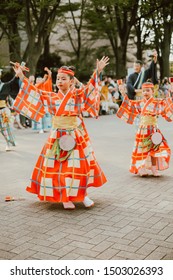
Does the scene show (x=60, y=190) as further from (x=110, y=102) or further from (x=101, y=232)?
(x=110, y=102)

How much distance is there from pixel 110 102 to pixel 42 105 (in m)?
14.5

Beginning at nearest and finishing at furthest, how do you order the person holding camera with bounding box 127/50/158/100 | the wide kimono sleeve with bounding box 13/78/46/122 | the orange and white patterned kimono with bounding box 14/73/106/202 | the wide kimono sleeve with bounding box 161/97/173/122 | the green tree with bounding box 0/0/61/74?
the orange and white patterned kimono with bounding box 14/73/106/202 → the wide kimono sleeve with bounding box 13/78/46/122 → the wide kimono sleeve with bounding box 161/97/173/122 → the person holding camera with bounding box 127/50/158/100 → the green tree with bounding box 0/0/61/74

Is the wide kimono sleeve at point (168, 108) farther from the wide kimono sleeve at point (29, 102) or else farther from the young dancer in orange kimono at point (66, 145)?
the wide kimono sleeve at point (29, 102)

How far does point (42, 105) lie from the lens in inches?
214

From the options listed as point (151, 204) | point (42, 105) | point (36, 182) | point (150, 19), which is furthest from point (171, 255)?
point (150, 19)

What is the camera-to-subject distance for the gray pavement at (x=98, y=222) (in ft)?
12.8

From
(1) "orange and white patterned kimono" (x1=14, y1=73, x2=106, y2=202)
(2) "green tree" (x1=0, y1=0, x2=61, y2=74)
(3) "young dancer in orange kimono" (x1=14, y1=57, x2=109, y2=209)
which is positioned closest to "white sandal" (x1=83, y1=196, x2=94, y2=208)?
(3) "young dancer in orange kimono" (x1=14, y1=57, x2=109, y2=209)

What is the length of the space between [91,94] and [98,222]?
1528 millimetres

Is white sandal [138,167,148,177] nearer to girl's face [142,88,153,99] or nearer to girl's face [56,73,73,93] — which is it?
girl's face [142,88,153,99]

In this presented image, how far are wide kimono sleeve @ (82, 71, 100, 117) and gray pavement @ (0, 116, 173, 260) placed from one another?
116 centimetres

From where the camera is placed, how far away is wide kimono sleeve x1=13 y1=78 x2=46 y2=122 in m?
5.45

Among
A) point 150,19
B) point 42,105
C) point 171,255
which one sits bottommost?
point 171,255
